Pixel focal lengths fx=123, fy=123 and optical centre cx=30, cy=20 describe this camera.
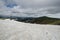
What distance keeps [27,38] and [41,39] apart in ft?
6.39

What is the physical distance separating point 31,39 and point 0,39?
413 centimetres

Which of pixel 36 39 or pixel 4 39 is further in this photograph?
pixel 36 39

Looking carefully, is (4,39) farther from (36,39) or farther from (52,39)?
(52,39)

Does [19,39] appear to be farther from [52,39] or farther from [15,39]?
[52,39]

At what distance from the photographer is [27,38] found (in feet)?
56.2

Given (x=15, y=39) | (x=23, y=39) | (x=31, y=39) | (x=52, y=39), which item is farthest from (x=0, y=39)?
(x=52, y=39)

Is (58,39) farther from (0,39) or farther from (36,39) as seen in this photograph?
(0,39)

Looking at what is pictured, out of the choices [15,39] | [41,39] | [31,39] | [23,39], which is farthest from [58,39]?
[15,39]

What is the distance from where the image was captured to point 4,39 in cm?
1588

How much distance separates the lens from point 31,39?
16.8m

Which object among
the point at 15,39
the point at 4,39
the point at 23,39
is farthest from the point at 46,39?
the point at 4,39

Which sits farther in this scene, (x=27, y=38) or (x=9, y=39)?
(x=27, y=38)

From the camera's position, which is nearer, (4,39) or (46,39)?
(4,39)

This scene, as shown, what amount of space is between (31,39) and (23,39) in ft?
3.59
